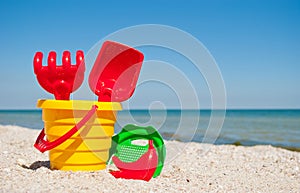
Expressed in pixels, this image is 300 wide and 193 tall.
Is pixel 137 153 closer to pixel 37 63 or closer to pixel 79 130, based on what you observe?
pixel 79 130

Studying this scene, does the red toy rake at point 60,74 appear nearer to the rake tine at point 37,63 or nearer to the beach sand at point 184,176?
the rake tine at point 37,63

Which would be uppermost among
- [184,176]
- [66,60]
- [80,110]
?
[66,60]

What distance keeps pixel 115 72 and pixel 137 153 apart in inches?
30.0

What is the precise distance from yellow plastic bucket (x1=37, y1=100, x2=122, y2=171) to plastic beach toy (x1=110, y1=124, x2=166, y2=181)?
0.95ft

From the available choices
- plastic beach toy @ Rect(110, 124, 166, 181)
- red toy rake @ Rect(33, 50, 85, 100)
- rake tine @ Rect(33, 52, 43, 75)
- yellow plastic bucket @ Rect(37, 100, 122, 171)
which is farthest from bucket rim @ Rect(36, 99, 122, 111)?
plastic beach toy @ Rect(110, 124, 166, 181)

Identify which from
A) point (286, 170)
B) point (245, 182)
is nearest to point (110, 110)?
point (245, 182)

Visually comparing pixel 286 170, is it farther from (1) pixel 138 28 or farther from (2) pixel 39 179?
(2) pixel 39 179

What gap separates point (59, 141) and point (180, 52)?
1.27 meters

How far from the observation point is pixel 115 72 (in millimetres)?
2732

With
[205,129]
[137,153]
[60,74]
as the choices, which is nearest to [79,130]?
[60,74]

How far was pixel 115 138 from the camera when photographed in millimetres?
2814

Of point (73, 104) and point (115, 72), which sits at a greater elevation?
point (115, 72)

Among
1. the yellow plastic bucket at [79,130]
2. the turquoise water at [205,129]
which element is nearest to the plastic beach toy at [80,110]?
the yellow plastic bucket at [79,130]

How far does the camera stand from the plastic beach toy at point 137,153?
8.69ft
